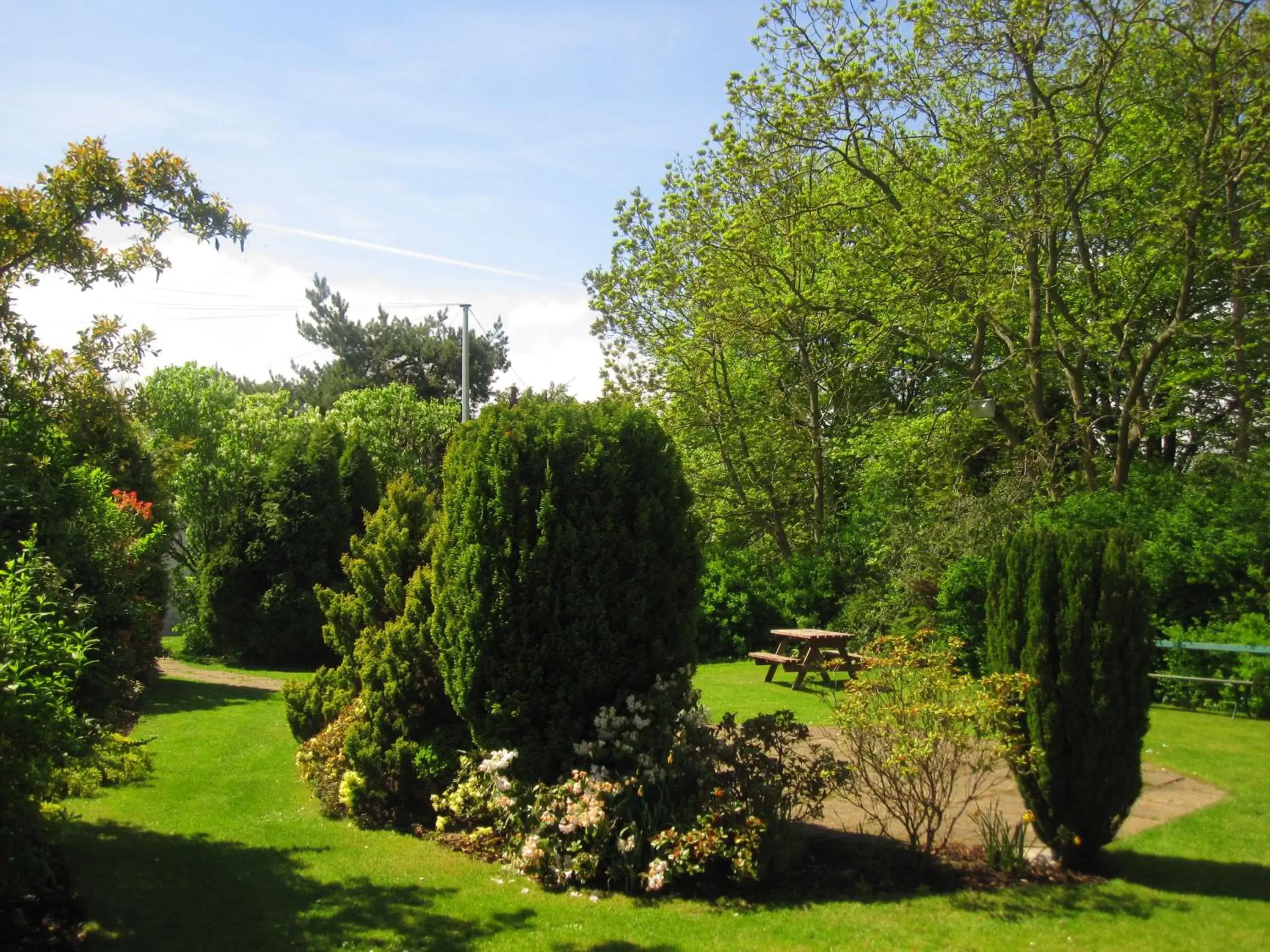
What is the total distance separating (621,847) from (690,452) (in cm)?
1713

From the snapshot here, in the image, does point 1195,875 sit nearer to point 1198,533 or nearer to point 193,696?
point 1198,533

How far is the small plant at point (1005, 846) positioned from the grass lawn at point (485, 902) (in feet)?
0.79

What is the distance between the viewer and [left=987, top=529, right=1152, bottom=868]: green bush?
585 centimetres

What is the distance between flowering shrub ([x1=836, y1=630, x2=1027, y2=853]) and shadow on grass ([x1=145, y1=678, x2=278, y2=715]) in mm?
9133

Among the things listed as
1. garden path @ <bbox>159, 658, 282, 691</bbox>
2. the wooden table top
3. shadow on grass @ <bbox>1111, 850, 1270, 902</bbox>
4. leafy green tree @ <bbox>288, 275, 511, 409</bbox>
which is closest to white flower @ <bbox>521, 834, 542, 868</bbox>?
shadow on grass @ <bbox>1111, 850, 1270, 902</bbox>

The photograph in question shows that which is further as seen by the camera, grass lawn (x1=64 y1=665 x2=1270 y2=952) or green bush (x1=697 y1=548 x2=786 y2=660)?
green bush (x1=697 y1=548 x2=786 y2=660)

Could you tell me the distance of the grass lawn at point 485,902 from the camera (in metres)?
4.99

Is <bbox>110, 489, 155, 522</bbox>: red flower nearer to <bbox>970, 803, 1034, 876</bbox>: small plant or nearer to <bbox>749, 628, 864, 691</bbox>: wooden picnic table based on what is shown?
<bbox>749, 628, 864, 691</bbox>: wooden picnic table

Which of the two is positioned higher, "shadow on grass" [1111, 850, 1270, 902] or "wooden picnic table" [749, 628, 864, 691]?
"wooden picnic table" [749, 628, 864, 691]

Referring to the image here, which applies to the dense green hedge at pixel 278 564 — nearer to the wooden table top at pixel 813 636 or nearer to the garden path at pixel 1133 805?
the wooden table top at pixel 813 636

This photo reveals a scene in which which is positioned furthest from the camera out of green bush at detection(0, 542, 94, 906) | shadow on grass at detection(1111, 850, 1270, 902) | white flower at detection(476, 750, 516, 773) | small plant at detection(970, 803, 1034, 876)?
white flower at detection(476, 750, 516, 773)

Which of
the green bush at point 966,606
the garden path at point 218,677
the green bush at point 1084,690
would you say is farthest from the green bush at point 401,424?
the green bush at point 1084,690

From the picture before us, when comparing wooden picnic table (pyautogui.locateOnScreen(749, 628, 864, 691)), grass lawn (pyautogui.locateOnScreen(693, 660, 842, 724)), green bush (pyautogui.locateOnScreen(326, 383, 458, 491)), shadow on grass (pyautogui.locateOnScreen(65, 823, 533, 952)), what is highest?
green bush (pyautogui.locateOnScreen(326, 383, 458, 491))

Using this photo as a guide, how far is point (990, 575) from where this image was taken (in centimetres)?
652
